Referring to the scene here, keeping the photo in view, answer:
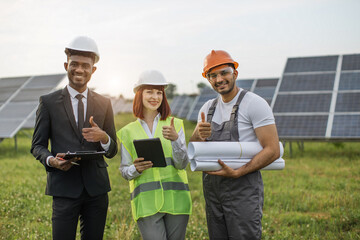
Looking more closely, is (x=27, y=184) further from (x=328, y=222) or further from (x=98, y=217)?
(x=328, y=222)

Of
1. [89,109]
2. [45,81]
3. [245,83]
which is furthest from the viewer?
[245,83]

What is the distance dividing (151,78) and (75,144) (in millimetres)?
927

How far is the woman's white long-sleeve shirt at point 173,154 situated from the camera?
3.02m

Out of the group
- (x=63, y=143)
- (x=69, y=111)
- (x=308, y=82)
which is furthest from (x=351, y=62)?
(x=63, y=143)

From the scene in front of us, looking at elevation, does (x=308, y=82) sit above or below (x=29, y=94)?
above

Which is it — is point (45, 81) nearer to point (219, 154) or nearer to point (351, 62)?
point (351, 62)

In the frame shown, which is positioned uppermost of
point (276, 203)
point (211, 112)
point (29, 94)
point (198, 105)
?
point (211, 112)

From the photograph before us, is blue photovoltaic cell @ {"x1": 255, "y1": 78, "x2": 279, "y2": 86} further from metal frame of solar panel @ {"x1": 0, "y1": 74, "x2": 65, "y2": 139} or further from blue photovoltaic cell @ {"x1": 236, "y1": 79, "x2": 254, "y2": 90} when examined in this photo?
metal frame of solar panel @ {"x1": 0, "y1": 74, "x2": 65, "y2": 139}

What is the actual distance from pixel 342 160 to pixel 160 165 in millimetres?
9356

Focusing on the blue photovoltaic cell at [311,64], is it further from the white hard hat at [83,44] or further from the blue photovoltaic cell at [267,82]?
the white hard hat at [83,44]

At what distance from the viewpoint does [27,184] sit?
8055 millimetres

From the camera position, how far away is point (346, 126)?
1098 cm

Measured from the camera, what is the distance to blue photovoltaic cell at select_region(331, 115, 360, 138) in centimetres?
1062


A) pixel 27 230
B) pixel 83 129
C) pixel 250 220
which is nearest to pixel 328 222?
pixel 250 220
